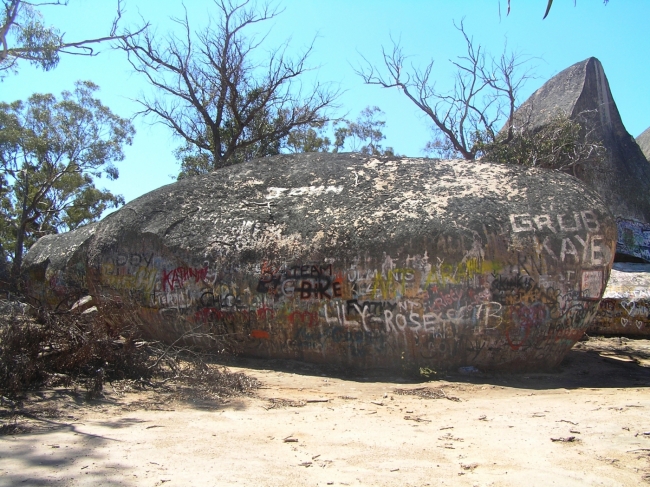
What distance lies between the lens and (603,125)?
68.1 ft

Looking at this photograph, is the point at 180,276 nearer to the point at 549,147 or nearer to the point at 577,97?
the point at 549,147

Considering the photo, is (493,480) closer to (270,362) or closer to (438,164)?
(270,362)

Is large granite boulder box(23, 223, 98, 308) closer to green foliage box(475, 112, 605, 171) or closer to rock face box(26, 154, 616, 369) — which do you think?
rock face box(26, 154, 616, 369)

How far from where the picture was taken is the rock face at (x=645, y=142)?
90.2ft

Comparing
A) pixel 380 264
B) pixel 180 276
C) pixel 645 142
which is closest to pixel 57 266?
pixel 180 276

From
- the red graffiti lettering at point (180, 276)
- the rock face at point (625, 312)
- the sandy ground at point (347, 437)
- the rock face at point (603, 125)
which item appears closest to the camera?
the sandy ground at point (347, 437)

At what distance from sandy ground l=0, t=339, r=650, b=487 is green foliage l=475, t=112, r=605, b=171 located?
429 inches

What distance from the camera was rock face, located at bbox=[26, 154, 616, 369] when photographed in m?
8.81

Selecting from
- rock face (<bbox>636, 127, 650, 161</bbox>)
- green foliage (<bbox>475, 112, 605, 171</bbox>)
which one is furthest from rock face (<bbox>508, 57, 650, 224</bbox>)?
rock face (<bbox>636, 127, 650, 161</bbox>)

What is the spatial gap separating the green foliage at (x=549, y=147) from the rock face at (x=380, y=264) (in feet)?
28.7

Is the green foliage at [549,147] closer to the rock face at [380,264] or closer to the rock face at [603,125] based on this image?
the rock face at [603,125]

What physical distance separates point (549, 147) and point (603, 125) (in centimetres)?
398

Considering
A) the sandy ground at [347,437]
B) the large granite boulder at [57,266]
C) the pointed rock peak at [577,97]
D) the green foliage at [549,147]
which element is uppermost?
the pointed rock peak at [577,97]

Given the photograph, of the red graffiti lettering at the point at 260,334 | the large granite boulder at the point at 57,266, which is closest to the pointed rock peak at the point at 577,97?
the red graffiti lettering at the point at 260,334
